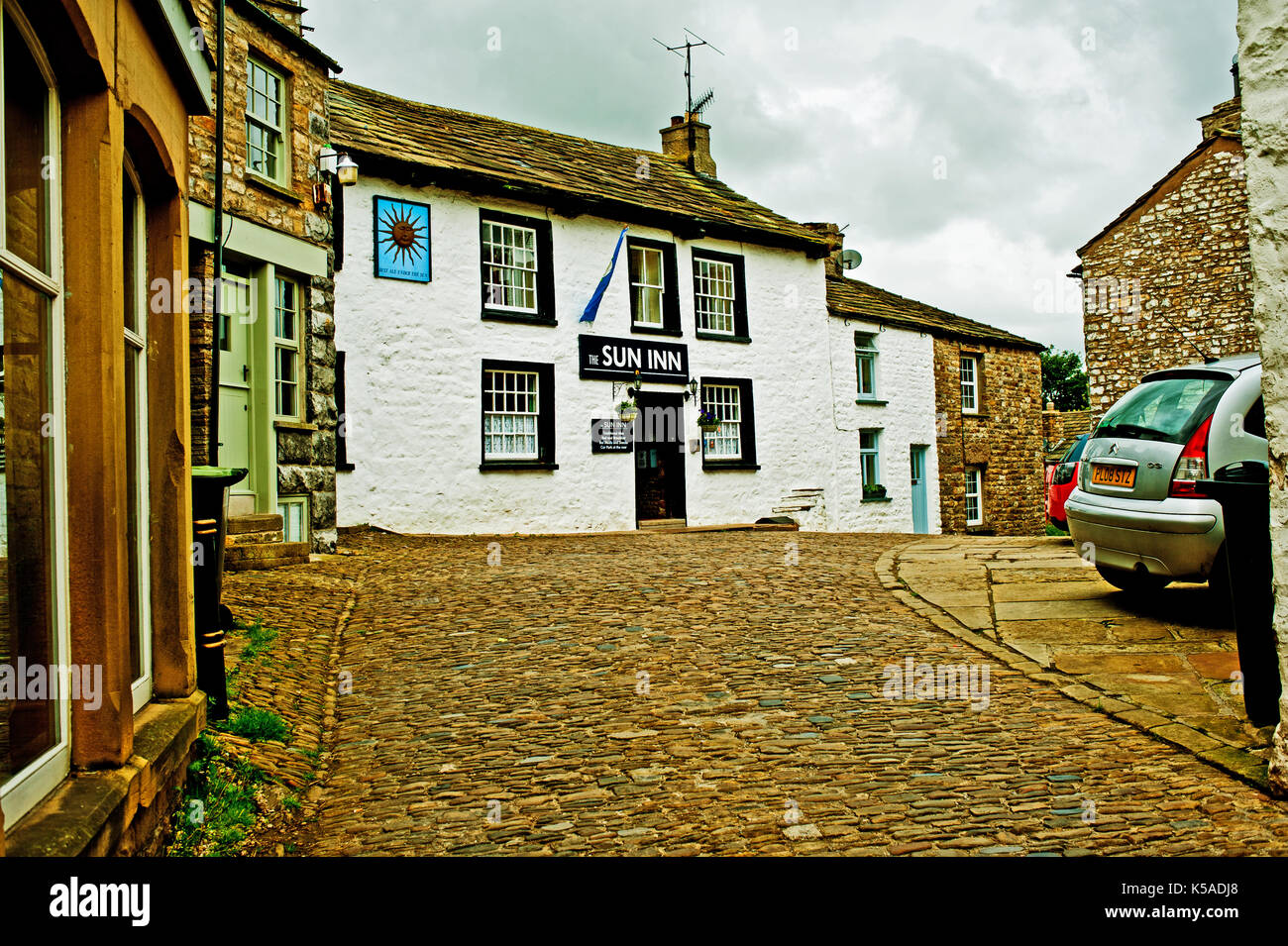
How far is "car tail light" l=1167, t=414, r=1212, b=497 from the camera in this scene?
6484 millimetres

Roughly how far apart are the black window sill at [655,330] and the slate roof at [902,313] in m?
4.99

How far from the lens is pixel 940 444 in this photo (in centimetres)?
2655

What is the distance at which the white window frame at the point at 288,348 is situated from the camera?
12102 mm

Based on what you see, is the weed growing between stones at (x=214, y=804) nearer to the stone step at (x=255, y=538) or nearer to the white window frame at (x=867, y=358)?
the stone step at (x=255, y=538)

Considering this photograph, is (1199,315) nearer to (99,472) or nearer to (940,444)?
(940,444)

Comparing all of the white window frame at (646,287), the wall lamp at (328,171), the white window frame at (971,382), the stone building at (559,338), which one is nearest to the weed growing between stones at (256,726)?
the wall lamp at (328,171)

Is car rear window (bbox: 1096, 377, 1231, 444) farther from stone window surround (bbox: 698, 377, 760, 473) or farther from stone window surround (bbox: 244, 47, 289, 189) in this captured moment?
stone window surround (bbox: 698, 377, 760, 473)

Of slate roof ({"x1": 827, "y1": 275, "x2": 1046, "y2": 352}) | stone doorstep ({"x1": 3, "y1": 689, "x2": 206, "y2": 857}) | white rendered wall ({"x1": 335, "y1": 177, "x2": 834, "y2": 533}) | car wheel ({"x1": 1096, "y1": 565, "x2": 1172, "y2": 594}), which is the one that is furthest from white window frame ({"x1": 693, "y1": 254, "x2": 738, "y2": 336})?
stone doorstep ({"x1": 3, "y1": 689, "x2": 206, "y2": 857})

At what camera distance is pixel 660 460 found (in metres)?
20.6

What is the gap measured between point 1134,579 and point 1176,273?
15.5 meters

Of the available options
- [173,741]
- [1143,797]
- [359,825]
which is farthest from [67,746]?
[1143,797]

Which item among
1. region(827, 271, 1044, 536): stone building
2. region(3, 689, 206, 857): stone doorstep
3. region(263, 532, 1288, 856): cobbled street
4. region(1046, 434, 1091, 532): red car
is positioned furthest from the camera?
region(827, 271, 1044, 536): stone building

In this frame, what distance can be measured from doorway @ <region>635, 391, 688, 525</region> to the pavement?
30.7ft

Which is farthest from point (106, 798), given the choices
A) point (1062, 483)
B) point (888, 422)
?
point (888, 422)
